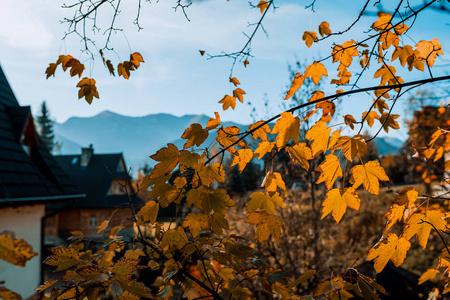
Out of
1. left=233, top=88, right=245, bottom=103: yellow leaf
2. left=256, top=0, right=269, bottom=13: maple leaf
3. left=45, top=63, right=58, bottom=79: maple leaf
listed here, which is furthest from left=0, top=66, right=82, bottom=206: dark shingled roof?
left=256, top=0, right=269, bottom=13: maple leaf

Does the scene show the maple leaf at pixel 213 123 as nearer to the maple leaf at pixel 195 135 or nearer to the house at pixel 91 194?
the maple leaf at pixel 195 135

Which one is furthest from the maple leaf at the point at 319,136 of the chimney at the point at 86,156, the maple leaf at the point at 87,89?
the chimney at the point at 86,156

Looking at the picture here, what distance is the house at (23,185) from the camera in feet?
16.7

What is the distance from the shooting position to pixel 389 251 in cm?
104

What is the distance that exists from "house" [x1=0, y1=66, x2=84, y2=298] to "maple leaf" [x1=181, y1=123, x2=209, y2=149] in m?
4.34

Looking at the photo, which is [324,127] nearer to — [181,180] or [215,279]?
[181,180]

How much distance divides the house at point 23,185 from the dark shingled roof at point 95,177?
12191mm

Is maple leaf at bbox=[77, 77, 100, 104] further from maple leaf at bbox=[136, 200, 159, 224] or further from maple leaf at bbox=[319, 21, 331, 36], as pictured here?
maple leaf at bbox=[319, 21, 331, 36]

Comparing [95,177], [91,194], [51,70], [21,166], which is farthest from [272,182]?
[95,177]

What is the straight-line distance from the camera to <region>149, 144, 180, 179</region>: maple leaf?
95 cm

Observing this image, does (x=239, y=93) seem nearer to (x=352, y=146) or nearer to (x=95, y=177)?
(x=352, y=146)

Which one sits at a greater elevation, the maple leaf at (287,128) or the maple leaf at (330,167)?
the maple leaf at (287,128)

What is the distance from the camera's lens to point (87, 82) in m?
1.47

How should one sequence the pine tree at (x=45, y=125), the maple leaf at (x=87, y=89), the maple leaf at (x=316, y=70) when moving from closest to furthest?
the maple leaf at (x=316, y=70)
the maple leaf at (x=87, y=89)
the pine tree at (x=45, y=125)
